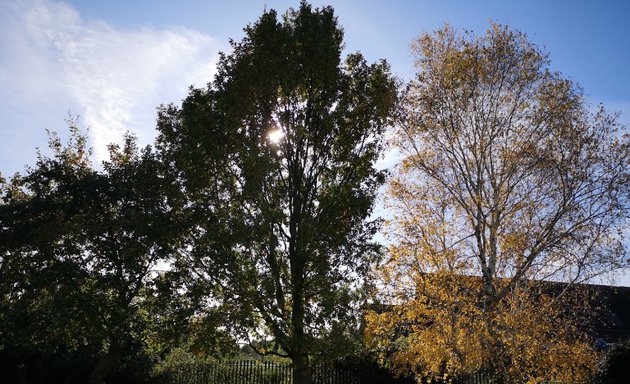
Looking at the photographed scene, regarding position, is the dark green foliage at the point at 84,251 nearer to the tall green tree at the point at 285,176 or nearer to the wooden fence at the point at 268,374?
the tall green tree at the point at 285,176

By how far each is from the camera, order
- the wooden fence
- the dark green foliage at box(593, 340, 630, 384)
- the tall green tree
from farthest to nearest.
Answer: the dark green foliage at box(593, 340, 630, 384) < the wooden fence < the tall green tree

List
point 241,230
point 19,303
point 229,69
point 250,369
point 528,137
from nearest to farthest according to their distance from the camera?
1. point 241,230
2. point 19,303
3. point 229,69
4. point 528,137
5. point 250,369

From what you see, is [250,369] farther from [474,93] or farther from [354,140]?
[474,93]

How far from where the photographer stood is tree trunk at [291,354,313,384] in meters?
12.7

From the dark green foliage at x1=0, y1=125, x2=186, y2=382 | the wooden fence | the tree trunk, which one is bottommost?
the wooden fence

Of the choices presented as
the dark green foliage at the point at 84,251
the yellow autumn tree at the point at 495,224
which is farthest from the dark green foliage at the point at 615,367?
the dark green foliage at the point at 84,251

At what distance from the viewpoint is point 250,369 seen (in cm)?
2008

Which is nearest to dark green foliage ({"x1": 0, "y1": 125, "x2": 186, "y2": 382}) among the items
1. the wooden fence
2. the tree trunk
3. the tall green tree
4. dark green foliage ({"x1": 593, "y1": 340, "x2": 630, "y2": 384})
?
the tall green tree

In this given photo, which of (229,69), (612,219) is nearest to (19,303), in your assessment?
(229,69)

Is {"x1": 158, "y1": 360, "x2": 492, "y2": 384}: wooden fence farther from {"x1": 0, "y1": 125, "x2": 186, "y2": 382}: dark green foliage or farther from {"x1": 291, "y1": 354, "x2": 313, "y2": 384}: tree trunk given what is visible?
{"x1": 0, "y1": 125, "x2": 186, "y2": 382}: dark green foliage

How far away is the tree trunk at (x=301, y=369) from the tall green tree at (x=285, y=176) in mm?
29

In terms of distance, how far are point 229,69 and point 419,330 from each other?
1030 cm

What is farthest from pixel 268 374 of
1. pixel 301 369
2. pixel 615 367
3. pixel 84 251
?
pixel 615 367

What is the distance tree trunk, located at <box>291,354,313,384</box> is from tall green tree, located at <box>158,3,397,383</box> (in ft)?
0.10
